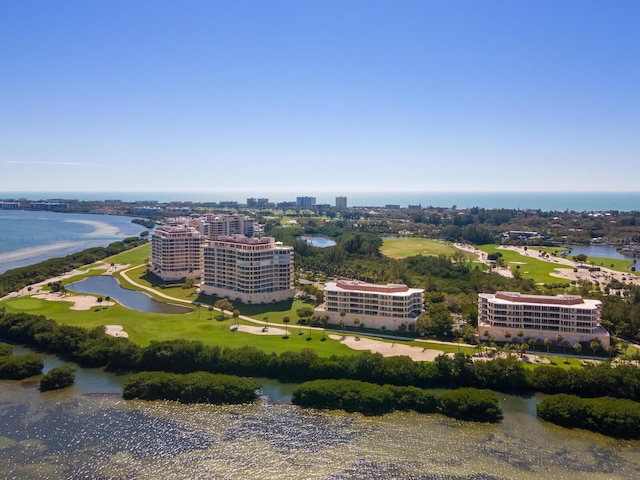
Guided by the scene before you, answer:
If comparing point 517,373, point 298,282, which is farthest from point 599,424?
point 298,282

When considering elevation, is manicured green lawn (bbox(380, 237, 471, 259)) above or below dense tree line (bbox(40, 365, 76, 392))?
above

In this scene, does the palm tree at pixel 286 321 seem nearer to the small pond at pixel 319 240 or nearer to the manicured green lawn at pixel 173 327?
the manicured green lawn at pixel 173 327

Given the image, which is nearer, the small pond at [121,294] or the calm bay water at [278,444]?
the calm bay water at [278,444]

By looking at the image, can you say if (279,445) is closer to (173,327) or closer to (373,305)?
(373,305)

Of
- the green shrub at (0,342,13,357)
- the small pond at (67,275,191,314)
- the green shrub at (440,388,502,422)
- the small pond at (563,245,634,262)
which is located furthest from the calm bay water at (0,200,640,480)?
the small pond at (563,245,634,262)

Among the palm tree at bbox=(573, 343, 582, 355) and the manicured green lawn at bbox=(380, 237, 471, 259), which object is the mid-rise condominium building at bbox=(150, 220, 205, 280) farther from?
the palm tree at bbox=(573, 343, 582, 355)

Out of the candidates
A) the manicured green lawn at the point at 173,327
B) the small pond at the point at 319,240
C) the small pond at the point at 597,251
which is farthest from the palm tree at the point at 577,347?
the small pond at the point at 319,240
